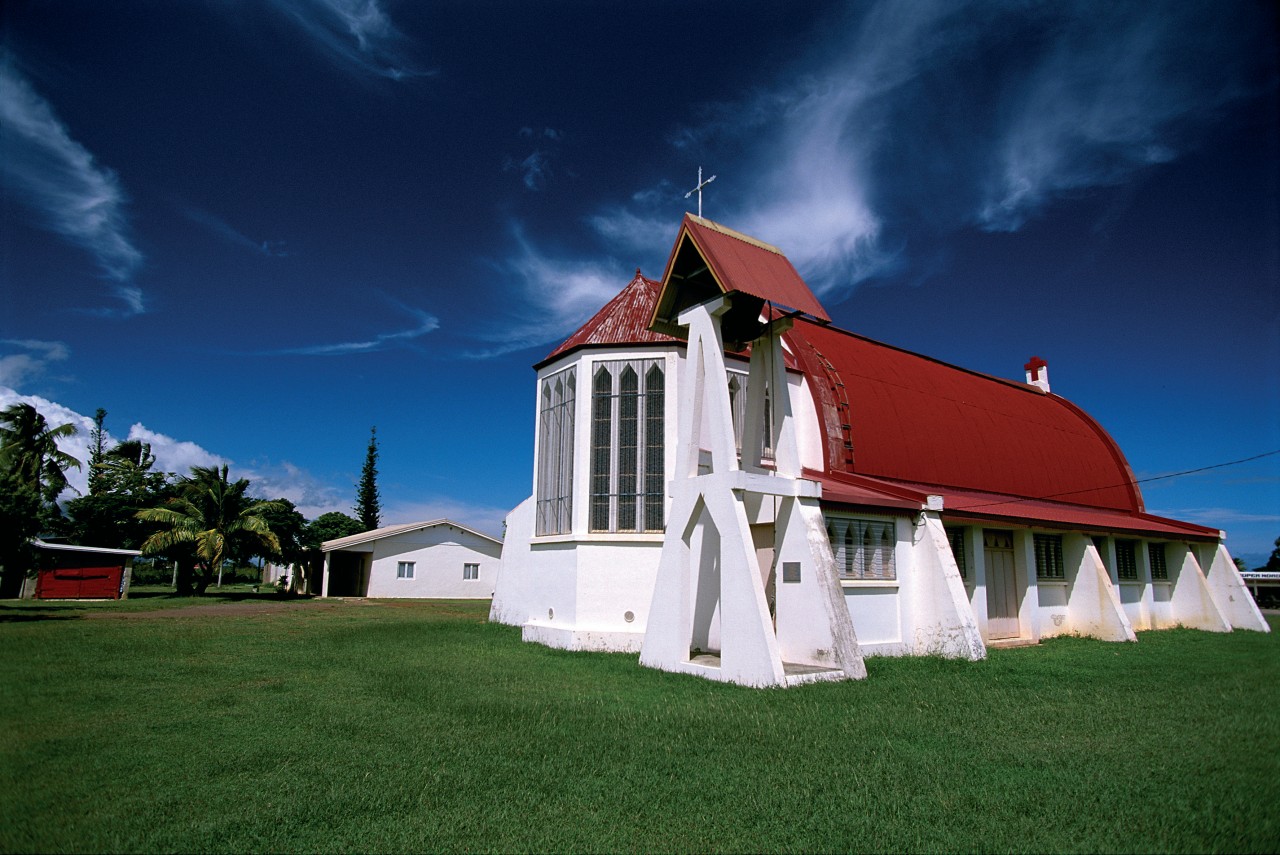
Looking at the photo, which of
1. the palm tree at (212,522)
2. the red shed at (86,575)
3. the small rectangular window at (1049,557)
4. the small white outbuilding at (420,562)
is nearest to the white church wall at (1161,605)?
the small rectangular window at (1049,557)

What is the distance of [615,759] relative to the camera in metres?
6.29

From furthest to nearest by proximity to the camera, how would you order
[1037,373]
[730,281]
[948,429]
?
[1037,373], [948,429], [730,281]

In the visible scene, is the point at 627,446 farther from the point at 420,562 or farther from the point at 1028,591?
the point at 420,562

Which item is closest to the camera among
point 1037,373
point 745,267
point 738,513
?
point 738,513

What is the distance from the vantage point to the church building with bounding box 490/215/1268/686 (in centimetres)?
1167

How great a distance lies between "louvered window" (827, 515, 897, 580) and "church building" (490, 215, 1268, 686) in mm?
49

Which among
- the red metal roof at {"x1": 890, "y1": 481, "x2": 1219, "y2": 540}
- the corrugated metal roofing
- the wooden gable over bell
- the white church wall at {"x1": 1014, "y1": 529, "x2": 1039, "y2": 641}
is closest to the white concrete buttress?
the wooden gable over bell

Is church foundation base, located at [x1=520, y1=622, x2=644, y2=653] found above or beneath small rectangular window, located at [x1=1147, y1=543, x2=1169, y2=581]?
beneath

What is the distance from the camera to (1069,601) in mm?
17688

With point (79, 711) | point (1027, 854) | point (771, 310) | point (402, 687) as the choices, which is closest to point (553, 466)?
point (771, 310)

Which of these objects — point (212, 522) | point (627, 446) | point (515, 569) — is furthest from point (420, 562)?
point (627, 446)

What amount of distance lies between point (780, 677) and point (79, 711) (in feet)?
26.6

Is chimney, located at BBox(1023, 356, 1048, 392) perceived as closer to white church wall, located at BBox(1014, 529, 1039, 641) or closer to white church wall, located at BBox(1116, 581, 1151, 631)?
white church wall, located at BBox(1116, 581, 1151, 631)

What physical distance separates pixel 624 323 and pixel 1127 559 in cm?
1598
